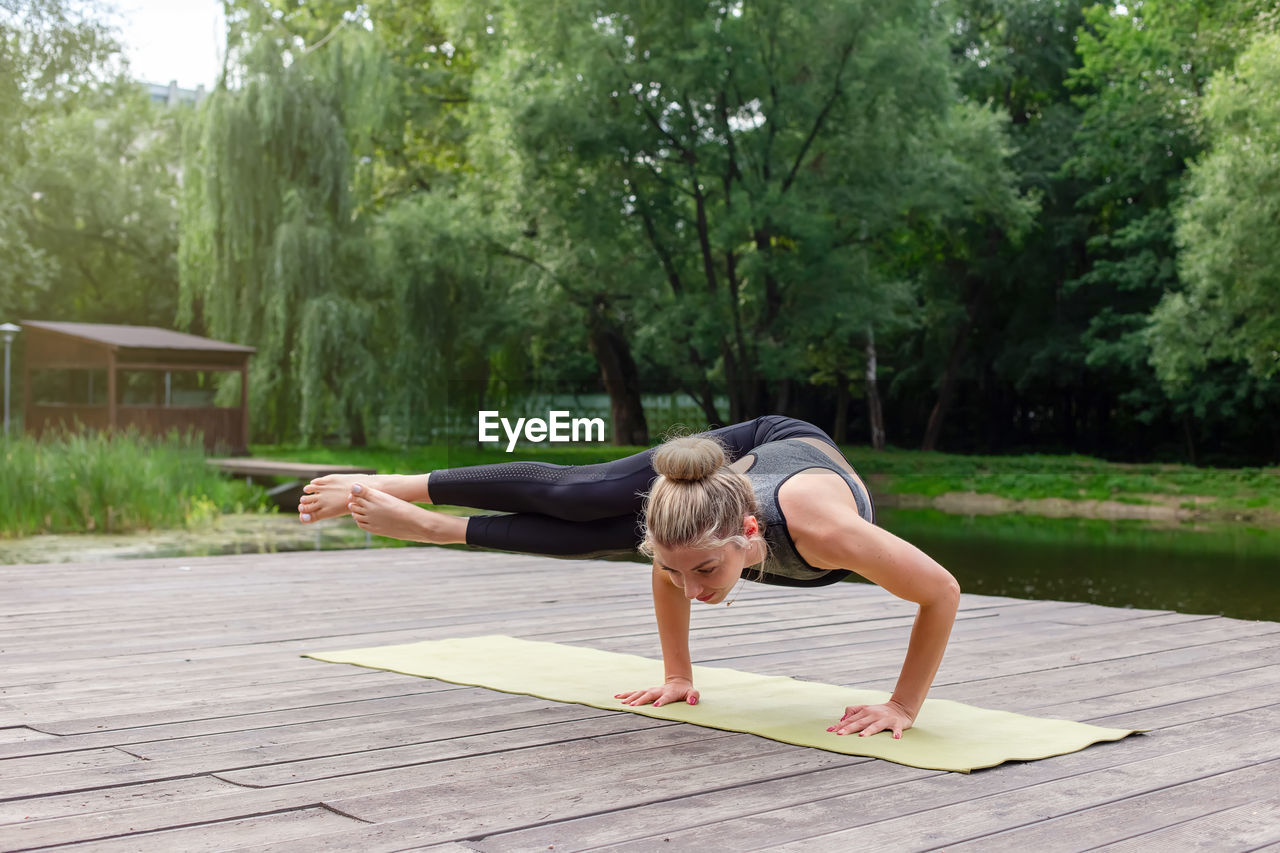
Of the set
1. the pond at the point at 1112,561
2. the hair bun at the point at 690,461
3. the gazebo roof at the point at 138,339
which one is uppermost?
the gazebo roof at the point at 138,339

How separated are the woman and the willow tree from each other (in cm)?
1514

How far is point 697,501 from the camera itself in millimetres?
2344

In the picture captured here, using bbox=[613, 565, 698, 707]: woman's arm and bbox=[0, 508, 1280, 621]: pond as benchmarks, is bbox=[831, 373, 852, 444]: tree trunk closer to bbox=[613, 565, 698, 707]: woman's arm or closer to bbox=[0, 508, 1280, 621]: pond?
bbox=[0, 508, 1280, 621]: pond

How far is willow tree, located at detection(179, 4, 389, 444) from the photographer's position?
17781 millimetres

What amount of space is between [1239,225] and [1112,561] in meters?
5.83

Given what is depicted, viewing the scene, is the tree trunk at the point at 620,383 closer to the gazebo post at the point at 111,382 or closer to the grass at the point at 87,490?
the gazebo post at the point at 111,382

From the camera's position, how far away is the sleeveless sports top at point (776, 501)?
2480 mm

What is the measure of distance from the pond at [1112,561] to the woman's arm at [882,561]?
517 centimetres

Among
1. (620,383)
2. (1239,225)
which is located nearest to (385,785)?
(1239,225)

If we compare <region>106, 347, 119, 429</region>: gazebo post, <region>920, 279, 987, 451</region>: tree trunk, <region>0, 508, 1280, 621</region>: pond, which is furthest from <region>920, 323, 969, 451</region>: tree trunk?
<region>106, 347, 119, 429</region>: gazebo post

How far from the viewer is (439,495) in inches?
120

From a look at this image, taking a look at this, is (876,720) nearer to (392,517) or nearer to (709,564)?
(709,564)

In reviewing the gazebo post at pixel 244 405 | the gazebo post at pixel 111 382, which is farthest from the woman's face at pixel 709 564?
the gazebo post at pixel 111 382

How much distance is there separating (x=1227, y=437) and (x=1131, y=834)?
71.8 ft
